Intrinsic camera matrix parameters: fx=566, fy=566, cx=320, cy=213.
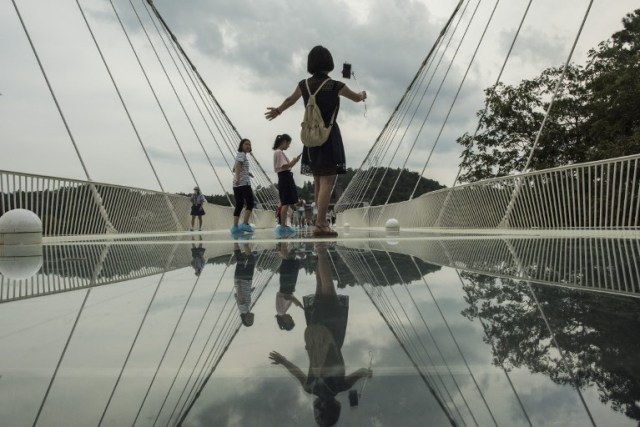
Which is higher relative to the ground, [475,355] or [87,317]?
[475,355]

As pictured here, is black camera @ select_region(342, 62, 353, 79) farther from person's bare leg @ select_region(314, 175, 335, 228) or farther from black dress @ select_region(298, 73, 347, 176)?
person's bare leg @ select_region(314, 175, 335, 228)

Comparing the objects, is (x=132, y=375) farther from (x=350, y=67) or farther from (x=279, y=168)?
(x=279, y=168)

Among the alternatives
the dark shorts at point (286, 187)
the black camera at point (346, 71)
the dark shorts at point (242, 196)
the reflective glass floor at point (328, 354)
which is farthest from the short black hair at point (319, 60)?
the dark shorts at point (242, 196)

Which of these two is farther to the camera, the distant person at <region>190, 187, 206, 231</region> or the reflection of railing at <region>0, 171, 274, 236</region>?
the distant person at <region>190, 187, 206, 231</region>

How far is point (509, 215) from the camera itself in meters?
10.5

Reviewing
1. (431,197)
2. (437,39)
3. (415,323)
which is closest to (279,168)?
(431,197)

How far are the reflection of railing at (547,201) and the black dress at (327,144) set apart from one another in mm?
3797

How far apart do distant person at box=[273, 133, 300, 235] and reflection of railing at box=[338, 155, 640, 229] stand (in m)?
3.93

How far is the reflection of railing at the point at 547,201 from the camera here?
7809 millimetres

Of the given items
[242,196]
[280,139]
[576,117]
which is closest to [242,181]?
[242,196]

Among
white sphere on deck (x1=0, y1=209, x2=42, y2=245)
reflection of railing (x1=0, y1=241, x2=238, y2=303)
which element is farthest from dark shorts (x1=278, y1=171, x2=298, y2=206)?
reflection of railing (x1=0, y1=241, x2=238, y2=303)

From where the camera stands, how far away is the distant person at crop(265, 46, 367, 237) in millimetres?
5844

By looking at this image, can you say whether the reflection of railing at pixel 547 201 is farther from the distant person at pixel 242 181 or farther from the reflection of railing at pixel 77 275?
the reflection of railing at pixel 77 275

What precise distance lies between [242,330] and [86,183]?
32.4ft
